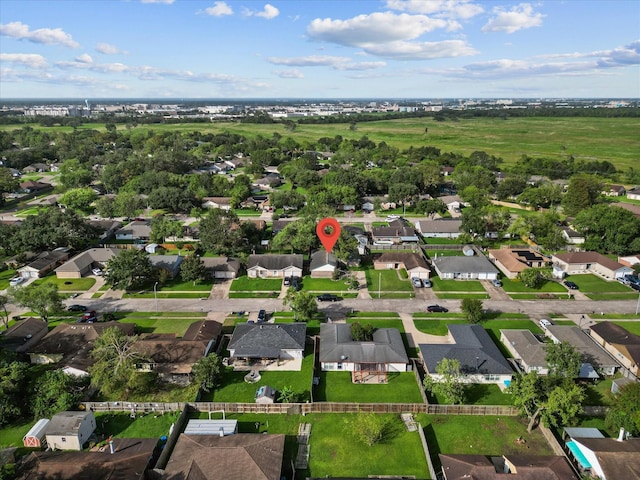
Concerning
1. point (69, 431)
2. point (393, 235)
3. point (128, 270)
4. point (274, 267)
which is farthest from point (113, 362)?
point (393, 235)

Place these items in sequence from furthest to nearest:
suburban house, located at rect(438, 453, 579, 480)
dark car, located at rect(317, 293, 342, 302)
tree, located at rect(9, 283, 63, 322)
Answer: dark car, located at rect(317, 293, 342, 302) → tree, located at rect(9, 283, 63, 322) → suburban house, located at rect(438, 453, 579, 480)

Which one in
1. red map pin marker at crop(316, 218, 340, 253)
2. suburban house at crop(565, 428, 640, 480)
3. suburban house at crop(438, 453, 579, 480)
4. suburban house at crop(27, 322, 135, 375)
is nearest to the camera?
suburban house at crop(438, 453, 579, 480)

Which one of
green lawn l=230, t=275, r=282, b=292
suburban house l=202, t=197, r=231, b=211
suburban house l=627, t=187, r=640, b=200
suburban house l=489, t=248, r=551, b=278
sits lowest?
green lawn l=230, t=275, r=282, b=292

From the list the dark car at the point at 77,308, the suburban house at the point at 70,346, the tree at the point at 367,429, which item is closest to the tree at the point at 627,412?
the tree at the point at 367,429

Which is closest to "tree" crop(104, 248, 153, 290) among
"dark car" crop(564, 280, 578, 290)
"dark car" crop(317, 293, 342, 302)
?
"dark car" crop(317, 293, 342, 302)

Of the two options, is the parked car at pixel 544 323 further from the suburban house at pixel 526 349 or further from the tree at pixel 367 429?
the tree at pixel 367 429

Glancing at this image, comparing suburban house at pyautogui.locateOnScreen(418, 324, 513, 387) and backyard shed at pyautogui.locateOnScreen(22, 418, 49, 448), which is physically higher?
suburban house at pyautogui.locateOnScreen(418, 324, 513, 387)

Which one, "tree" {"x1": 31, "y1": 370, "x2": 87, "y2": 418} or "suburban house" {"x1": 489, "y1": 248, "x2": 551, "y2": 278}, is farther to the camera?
"suburban house" {"x1": 489, "y1": 248, "x2": 551, "y2": 278}

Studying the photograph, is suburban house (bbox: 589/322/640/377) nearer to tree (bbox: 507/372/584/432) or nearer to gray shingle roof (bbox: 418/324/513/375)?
tree (bbox: 507/372/584/432)
